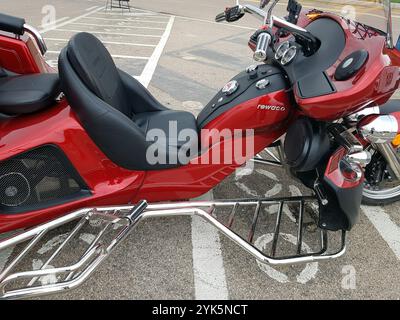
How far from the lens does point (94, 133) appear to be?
1771 millimetres

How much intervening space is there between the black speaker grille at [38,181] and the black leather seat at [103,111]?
0.23 metres

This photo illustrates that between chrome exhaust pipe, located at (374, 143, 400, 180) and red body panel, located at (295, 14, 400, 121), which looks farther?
chrome exhaust pipe, located at (374, 143, 400, 180)

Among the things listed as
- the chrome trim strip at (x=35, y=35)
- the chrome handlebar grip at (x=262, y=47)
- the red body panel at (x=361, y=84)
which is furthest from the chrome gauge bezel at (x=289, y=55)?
the chrome trim strip at (x=35, y=35)

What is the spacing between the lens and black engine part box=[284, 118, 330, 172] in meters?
1.79

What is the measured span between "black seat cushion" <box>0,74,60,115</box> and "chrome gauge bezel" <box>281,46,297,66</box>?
45.4 inches

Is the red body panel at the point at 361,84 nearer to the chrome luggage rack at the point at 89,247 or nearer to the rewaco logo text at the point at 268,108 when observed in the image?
the rewaco logo text at the point at 268,108

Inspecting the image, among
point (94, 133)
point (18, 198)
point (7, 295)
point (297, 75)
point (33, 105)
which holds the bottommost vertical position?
point (7, 295)

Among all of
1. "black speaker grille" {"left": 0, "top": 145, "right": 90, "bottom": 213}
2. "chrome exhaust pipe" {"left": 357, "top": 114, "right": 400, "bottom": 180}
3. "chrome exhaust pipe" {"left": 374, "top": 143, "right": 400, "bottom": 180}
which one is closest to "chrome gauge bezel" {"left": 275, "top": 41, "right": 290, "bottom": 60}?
"chrome exhaust pipe" {"left": 357, "top": 114, "right": 400, "bottom": 180}

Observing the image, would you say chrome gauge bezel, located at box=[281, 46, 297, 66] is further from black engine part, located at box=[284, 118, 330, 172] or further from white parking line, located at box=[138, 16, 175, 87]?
white parking line, located at box=[138, 16, 175, 87]

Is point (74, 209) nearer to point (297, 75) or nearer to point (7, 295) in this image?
point (7, 295)

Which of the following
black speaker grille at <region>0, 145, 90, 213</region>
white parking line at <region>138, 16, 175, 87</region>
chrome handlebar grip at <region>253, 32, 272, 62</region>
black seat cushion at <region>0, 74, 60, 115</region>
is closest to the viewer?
chrome handlebar grip at <region>253, 32, 272, 62</region>

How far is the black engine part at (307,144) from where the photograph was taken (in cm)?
179

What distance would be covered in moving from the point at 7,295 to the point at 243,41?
6.93 metres
